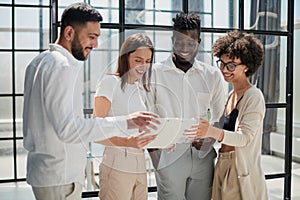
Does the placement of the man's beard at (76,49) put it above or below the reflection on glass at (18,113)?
above

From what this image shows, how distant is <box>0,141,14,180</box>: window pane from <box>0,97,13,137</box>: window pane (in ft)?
0.33

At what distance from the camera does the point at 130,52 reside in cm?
164

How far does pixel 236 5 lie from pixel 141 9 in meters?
0.68

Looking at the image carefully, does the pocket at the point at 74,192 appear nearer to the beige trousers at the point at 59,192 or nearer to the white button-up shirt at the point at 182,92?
the beige trousers at the point at 59,192

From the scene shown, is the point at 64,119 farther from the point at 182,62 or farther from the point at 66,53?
the point at 182,62

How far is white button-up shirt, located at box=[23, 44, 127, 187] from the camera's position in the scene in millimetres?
1446

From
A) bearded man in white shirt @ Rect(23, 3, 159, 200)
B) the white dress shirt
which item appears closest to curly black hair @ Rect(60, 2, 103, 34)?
bearded man in white shirt @ Rect(23, 3, 159, 200)

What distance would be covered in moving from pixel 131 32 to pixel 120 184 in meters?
0.66

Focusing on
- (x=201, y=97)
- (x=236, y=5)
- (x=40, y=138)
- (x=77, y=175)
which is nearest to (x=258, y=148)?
(x=201, y=97)

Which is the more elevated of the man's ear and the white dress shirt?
the man's ear

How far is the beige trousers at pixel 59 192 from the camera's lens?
1570 mm

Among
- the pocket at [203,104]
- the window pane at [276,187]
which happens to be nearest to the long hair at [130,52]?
the pocket at [203,104]

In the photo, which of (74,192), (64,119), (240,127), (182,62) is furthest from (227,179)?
(64,119)

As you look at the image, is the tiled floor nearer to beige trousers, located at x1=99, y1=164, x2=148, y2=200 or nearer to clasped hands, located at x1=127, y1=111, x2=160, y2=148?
beige trousers, located at x1=99, y1=164, x2=148, y2=200
